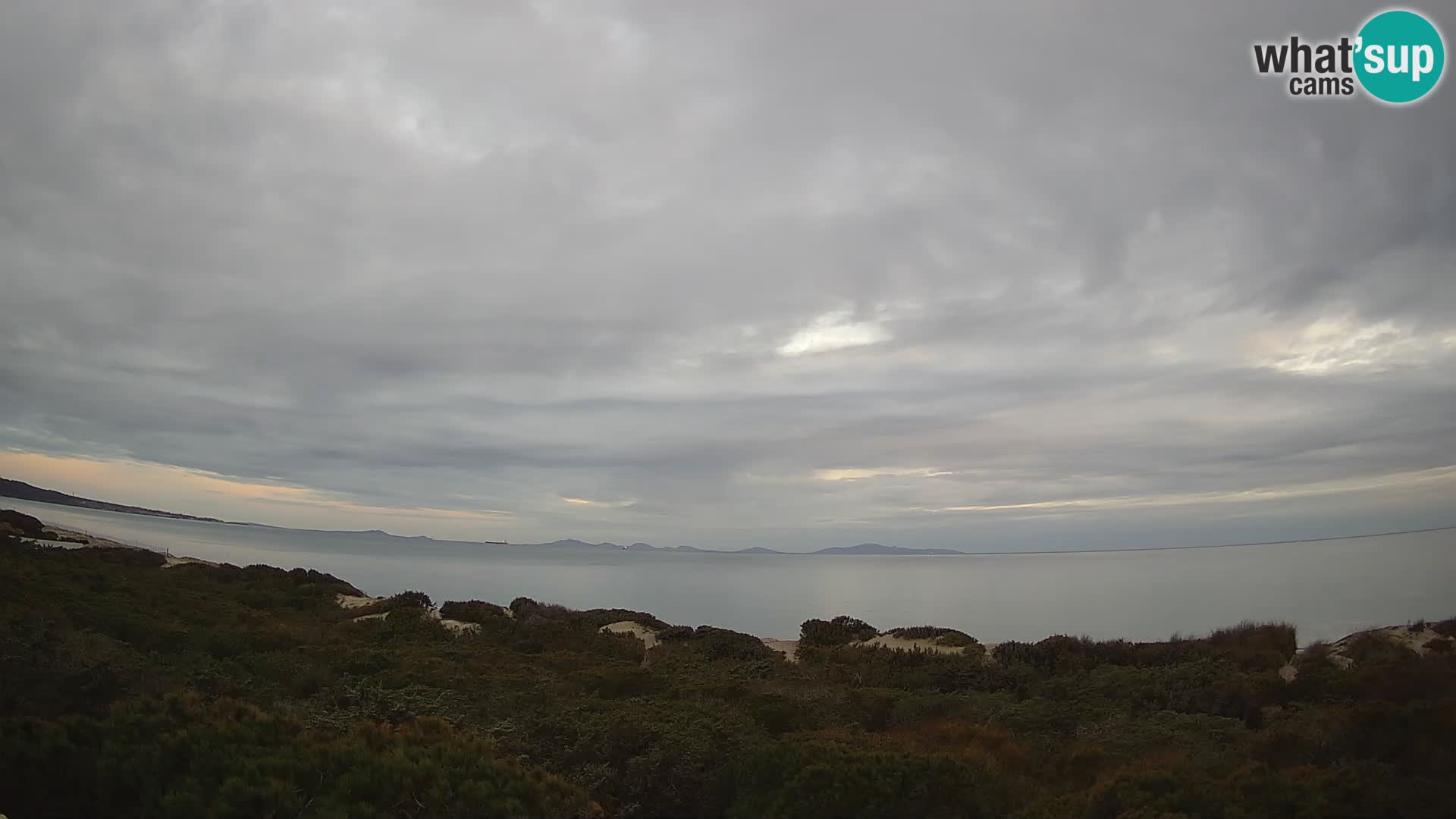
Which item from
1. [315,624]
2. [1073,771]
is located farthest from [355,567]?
[1073,771]

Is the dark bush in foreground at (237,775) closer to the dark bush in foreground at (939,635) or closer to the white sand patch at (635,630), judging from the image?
the white sand patch at (635,630)

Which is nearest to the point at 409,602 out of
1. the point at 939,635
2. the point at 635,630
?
the point at 635,630

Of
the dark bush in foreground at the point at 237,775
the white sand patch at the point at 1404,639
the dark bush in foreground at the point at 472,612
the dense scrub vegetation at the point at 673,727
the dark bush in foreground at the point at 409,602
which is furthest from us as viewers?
the dark bush in foreground at the point at 472,612

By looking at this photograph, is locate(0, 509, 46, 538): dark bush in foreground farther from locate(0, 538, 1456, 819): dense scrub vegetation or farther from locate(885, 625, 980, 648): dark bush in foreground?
locate(885, 625, 980, 648): dark bush in foreground

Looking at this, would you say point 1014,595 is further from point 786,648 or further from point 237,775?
point 237,775

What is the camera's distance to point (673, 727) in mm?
9227

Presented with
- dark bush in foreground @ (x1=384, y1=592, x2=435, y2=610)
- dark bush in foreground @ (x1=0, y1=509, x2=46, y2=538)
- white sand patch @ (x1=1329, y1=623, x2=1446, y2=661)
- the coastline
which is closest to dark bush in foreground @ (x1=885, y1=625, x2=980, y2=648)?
the coastline

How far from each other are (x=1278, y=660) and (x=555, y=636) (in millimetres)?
18352

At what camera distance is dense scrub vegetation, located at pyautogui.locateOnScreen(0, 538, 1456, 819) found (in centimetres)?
634

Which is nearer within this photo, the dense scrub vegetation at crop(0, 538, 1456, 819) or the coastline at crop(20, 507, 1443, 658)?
the dense scrub vegetation at crop(0, 538, 1456, 819)

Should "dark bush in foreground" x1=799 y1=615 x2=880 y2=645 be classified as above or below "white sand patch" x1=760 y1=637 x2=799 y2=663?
above

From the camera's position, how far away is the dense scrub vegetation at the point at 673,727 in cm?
634

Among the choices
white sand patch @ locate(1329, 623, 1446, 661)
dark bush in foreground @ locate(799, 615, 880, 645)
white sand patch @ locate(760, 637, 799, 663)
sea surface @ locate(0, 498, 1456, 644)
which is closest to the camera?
white sand patch @ locate(1329, 623, 1446, 661)

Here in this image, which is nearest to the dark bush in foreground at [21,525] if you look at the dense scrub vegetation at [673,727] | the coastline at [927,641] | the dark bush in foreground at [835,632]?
the coastline at [927,641]
